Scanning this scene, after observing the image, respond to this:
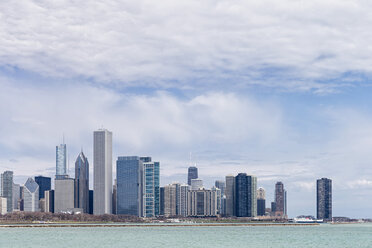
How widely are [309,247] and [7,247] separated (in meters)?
74.4

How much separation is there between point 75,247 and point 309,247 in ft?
191

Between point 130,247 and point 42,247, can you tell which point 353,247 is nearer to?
point 130,247

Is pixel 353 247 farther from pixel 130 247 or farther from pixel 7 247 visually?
pixel 7 247

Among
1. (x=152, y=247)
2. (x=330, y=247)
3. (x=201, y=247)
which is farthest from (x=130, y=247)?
(x=330, y=247)

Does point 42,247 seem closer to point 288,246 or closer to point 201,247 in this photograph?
point 201,247

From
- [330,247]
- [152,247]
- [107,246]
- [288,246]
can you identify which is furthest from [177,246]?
[330,247]

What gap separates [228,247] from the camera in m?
143

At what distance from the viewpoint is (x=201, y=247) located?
456ft

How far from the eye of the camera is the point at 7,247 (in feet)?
464

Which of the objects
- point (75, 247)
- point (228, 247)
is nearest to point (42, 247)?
point (75, 247)

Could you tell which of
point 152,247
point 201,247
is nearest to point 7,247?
point 152,247

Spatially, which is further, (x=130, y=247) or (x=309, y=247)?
(x=309, y=247)

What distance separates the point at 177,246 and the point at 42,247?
32.0 metres

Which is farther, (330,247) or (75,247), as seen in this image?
(330,247)
